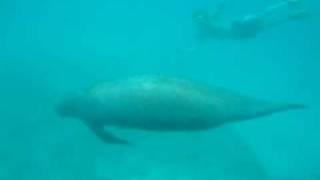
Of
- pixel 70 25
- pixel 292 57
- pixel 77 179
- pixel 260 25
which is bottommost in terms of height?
pixel 77 179

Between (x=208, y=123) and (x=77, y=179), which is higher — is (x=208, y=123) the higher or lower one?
the lower one

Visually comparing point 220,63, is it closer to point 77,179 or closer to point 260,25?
point 260,25

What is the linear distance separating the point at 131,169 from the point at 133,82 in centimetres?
970

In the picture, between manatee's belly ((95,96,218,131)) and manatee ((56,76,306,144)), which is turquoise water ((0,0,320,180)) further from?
manatee's belly ((95,96,218,131))

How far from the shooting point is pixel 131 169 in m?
14.8

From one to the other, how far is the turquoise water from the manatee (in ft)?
9.22

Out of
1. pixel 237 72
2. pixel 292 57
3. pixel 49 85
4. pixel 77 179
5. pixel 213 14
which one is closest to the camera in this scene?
pixel 77 179

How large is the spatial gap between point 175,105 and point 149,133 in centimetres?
1090

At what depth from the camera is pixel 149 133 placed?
15.9m

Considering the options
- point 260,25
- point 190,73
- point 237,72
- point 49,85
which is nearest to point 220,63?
point 237,72

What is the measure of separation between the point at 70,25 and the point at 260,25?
4411 cm

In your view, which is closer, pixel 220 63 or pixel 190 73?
pixel 190 73

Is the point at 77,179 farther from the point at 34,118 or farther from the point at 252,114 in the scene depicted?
the point at 252,114

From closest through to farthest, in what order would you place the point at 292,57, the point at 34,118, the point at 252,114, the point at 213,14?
the point at 252,114 < the point at 34,118 < the point at 213,14 < the point at 292,57
